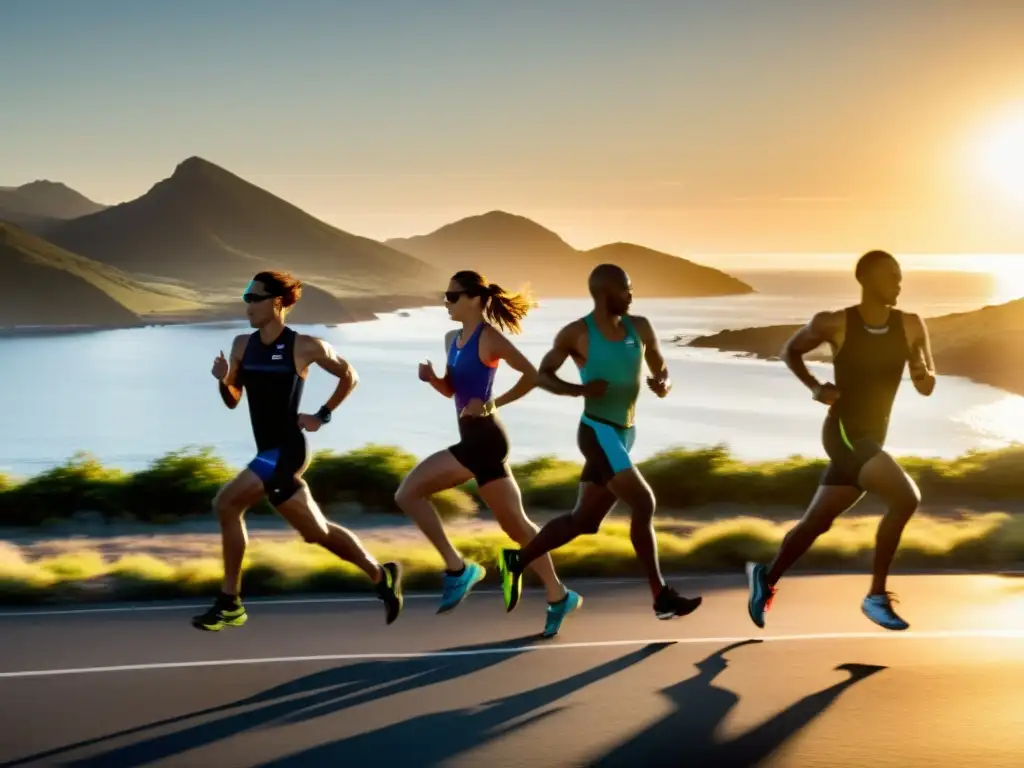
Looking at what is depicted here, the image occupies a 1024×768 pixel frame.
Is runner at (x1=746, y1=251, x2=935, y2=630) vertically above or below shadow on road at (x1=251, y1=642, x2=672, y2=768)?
above

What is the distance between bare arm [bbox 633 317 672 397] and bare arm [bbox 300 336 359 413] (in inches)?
62.5

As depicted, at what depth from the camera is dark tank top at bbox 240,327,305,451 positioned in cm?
803

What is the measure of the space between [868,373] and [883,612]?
132cm

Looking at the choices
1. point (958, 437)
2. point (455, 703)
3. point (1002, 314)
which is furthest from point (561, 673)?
point (1002, 314)

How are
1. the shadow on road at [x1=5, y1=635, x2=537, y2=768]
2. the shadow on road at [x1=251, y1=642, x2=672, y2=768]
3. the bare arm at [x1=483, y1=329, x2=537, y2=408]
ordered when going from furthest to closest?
the bare arm at [x1=483, y1=329, x2=537, y2=408] → the shadow on road at [x1=5, y1=635, x2=537, y2=768] → the shadow on road at [x1=251, y1=642, x2=672, y2=768]

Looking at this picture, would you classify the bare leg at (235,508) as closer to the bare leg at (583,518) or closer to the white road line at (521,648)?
the white road line at (521,648)

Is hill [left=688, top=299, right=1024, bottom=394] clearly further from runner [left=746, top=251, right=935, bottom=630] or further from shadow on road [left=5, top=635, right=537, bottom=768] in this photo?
shadow on road [left=5, top=635, right=537, bottom=768]

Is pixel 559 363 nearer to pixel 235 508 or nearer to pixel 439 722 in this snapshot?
pixel 235 508

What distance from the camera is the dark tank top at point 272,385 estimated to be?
8.03 m

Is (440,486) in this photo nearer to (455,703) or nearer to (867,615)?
(455,703)

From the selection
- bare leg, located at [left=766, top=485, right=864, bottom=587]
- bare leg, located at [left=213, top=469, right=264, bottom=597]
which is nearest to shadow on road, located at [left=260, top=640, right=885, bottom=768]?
bare leg, located at [left=766, top=485, right=864, bottom=587]

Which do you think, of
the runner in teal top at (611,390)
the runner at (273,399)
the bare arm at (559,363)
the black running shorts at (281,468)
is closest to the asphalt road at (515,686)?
the runner at (273,399)

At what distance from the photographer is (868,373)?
8.05 m

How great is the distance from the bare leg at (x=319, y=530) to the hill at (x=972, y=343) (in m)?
54.7
